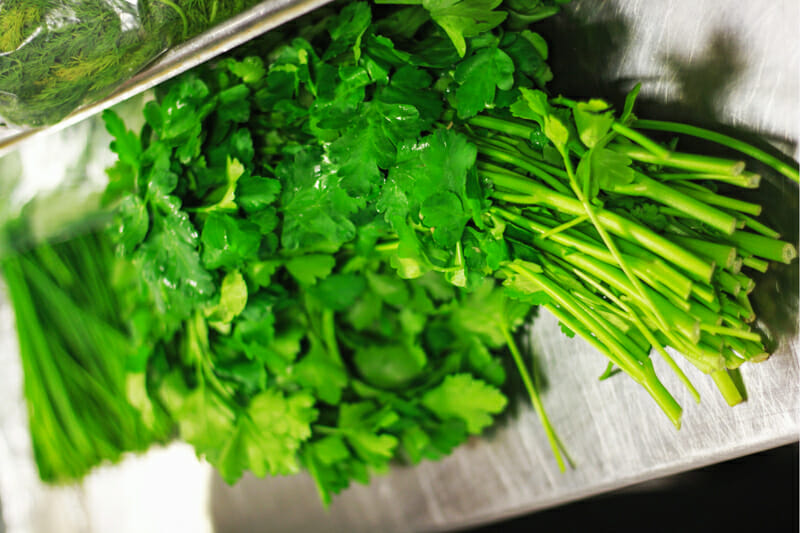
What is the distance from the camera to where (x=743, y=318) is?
0.68m

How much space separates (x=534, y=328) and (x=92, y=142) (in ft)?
2.62

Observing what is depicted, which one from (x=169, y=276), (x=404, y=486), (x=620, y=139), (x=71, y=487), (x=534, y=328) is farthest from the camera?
(x=71, y=487)

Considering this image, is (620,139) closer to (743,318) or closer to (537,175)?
(537,175)

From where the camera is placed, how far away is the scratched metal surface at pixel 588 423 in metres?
0.67

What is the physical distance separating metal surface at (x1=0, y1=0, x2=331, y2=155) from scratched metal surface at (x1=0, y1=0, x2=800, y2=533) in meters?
0.39

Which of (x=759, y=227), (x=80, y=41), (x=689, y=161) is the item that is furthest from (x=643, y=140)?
(x=80, y=41)

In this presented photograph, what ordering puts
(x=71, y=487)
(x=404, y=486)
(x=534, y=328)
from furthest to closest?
1. (x=71, y=487)
2. (x=404, y=486)
3. (x=534, y=328)

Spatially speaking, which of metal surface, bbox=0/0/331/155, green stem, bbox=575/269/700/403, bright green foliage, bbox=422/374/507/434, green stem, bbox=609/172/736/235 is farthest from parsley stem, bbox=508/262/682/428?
metal surface, bbox=0/0/331/155

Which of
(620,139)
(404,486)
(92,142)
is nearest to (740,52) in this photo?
(620,139)

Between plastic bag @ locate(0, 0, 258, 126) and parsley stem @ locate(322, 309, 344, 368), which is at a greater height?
plastic bag @ locate(0, 0, 258, 126)

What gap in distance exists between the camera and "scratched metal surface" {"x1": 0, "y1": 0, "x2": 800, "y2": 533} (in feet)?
2.20

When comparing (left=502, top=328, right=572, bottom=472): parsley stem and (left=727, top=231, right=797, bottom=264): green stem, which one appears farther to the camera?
(left=502, top=328, right=572, bottom=472): parsley stem

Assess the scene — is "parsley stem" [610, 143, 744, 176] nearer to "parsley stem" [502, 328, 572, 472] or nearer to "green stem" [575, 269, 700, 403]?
"green stem" [575, 269, 700, 403]

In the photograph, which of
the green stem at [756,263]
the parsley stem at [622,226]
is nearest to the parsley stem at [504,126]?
the parsley stem at [622,226]
